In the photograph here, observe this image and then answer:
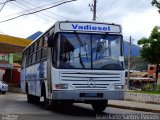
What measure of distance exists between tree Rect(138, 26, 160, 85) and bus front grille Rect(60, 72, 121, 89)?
28.7 m

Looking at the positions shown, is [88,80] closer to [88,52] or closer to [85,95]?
[85,95]

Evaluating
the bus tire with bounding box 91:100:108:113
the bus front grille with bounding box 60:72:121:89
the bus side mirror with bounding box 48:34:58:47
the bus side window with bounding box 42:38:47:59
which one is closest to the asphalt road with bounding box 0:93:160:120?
the bus tire with bounding box 91:100:108:113

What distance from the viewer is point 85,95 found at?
624 inches

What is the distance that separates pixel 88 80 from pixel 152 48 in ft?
97.4

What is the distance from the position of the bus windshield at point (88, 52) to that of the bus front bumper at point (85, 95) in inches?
33.0

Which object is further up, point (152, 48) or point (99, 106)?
point (152, 48)

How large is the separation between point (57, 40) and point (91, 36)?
1.22 m

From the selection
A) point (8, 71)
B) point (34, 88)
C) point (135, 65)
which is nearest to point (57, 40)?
point (34, 88)

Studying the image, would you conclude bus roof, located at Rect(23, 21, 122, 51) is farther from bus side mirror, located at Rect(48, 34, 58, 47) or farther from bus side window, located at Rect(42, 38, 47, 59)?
bus side window, located at Rect(42, 38, 47, 59)

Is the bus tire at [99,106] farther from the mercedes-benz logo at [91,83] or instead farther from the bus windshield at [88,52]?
the bus windshield at [88,52]

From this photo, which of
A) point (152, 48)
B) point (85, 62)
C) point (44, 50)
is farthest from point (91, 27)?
point (152, 48)

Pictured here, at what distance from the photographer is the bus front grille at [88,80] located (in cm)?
1585

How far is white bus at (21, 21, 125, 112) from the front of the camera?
15.9 metres

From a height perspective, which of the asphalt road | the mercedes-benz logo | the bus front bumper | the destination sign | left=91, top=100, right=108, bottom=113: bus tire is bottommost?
the asphalt road
